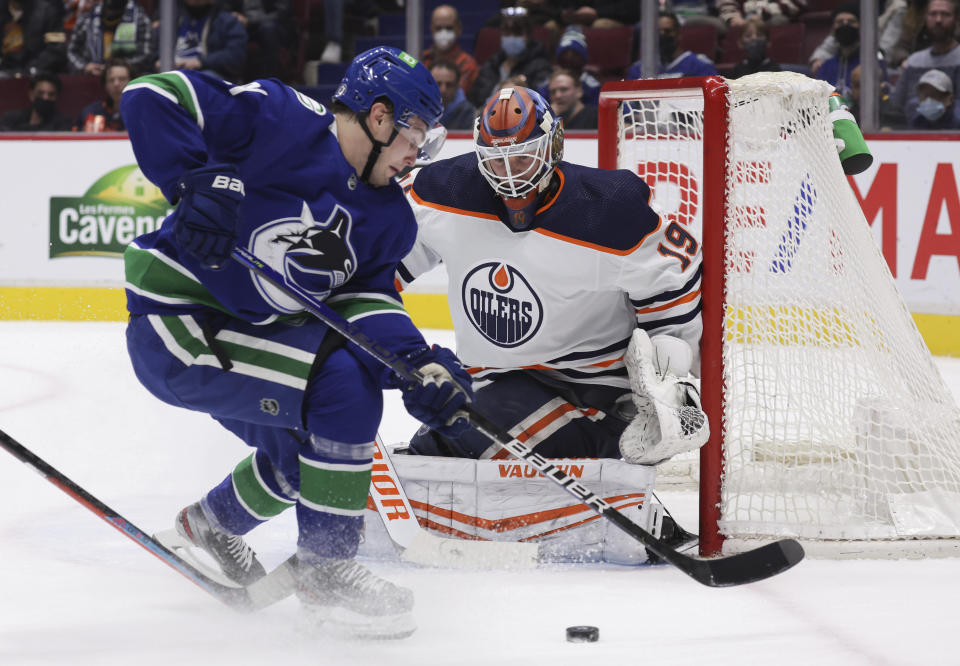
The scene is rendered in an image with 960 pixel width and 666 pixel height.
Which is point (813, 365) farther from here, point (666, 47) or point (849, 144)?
point (666, 47)

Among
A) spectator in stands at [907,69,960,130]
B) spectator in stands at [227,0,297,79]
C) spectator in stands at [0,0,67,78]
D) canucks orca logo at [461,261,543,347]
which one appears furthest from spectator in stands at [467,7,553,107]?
Result: canucks orca logo at [461,261,543,347]

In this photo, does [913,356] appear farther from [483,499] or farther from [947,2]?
[947,2]

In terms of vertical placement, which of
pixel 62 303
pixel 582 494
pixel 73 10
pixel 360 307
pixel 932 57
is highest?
pixel 73 10

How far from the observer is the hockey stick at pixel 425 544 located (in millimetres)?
2227

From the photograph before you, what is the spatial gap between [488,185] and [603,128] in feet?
1.49

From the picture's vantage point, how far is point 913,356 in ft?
8.09

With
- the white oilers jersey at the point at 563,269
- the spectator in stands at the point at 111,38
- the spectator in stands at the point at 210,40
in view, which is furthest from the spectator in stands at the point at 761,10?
the white oilers jersey at the point at 563,269

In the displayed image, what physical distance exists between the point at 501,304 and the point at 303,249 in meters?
0.62

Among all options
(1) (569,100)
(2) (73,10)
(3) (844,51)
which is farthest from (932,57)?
(2) (73,10)

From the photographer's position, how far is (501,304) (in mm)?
2381

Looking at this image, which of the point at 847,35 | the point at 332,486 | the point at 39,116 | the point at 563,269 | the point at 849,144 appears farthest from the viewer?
the point at 39,116

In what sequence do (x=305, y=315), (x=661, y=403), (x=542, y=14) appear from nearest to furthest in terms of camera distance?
(x=305, y=315) < (x=661, y=403) < (x=542, y=14)

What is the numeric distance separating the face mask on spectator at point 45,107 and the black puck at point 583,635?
192 inches

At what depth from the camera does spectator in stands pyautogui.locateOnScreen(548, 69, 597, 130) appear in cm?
519
